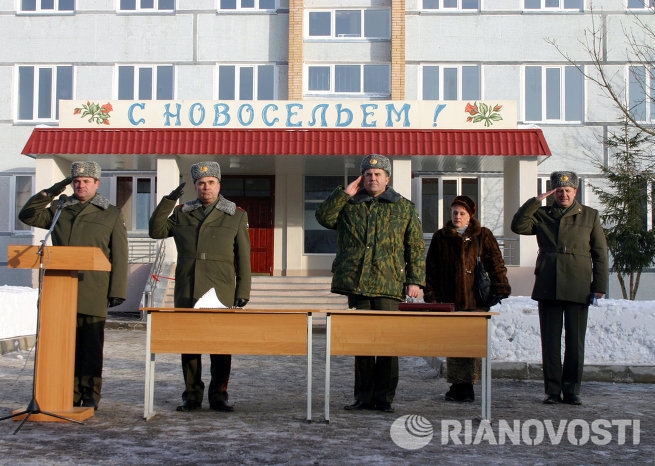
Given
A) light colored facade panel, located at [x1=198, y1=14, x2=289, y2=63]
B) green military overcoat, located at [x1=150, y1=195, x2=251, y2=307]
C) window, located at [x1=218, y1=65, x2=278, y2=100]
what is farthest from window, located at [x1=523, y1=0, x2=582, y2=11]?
green military overcoat, located at [x1=150, y1=195, x2=251, y2=307]

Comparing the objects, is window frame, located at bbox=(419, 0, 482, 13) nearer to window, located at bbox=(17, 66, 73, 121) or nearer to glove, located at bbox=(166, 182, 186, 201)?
window, located at bbox=(17, 66, 73, 121)

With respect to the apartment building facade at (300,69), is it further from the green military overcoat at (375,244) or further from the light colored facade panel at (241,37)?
the green military overcoat at (375,244)

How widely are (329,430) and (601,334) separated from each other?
4.97m

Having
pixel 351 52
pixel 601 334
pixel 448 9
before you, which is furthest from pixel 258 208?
pixel 601 334

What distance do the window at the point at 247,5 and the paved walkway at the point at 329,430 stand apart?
17.2 m

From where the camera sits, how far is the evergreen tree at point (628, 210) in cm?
1988

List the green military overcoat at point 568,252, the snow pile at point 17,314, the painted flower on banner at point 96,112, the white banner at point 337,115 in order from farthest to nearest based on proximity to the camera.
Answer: the painted flower on banner at point 96,112 → the white banner at point 337,115 → the snow pile at point 17,314 → the green military overcoat at point 568,252

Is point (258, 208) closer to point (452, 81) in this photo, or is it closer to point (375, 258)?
point (452, 81)

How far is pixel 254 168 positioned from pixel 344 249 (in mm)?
14544

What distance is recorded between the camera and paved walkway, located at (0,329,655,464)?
4922mm

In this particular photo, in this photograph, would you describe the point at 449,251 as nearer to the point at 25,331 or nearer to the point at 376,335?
the point at 376,335

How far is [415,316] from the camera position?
20.1ft

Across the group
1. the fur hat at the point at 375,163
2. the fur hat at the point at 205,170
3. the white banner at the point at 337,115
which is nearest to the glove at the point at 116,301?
the fur hat at the point at 205,170

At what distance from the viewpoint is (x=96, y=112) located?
62.2 feet
